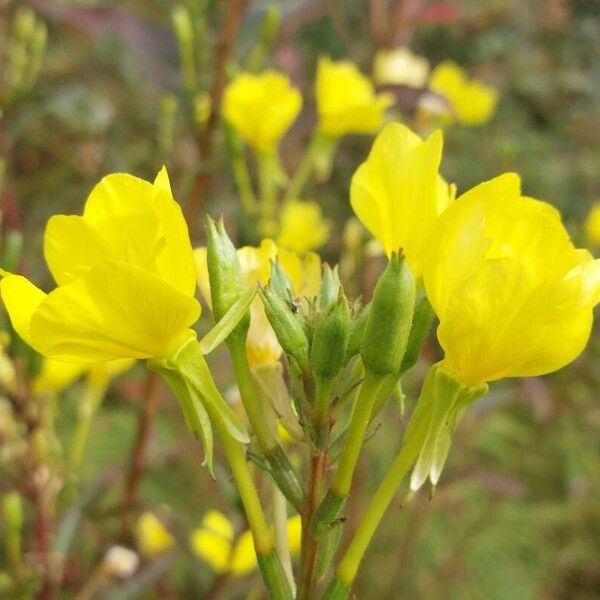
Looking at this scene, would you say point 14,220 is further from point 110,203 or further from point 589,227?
point 589,227

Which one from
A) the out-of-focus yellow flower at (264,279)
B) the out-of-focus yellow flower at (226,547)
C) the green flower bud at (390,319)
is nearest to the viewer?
the green flower bud at (390,319)

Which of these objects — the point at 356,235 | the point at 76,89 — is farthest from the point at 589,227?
the point at 76,89

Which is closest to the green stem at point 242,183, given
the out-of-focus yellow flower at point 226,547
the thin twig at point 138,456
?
the thin twig at point 138,456

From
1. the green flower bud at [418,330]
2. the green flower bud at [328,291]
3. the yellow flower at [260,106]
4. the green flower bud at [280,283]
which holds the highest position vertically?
the green flower bud at [280,283]

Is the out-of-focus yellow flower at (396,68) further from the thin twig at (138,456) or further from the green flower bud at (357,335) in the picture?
the green flower bud at (357,335)

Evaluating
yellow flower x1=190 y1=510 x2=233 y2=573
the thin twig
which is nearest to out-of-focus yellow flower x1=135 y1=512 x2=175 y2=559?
the thin twig

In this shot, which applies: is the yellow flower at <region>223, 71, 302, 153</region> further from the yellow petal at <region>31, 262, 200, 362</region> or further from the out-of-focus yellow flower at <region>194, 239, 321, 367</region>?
the yellow petal at <region>31, 262, 200, 362</region>

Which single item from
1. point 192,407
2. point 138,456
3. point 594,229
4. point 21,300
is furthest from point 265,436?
point 594,229
